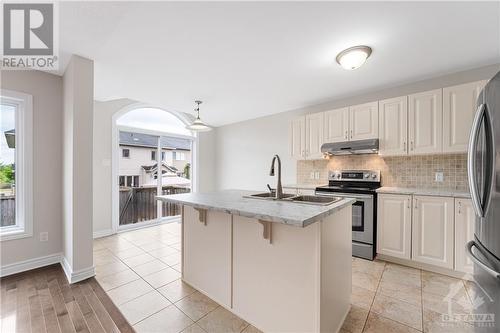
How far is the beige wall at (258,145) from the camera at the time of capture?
141 inches

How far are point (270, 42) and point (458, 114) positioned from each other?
237 centimetres

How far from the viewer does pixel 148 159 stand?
4699mm

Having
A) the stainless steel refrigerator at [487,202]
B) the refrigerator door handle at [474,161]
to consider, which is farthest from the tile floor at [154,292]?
Answer: the refrigerator door handle at [474,161]

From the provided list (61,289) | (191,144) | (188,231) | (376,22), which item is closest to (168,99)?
(191,144)

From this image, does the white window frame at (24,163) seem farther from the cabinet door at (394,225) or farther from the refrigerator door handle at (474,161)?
the cabinet door at (394,225)

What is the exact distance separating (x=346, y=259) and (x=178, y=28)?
2499 mm

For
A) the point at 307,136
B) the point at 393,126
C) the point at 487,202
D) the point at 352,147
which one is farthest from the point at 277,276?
the point at 307,136

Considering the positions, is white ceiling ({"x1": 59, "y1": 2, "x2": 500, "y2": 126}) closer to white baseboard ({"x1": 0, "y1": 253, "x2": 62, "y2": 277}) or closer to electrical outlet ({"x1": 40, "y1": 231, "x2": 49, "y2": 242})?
electrical outlet ({"x1": 40, "y1": 231, "x2": 49, "y2": 242})

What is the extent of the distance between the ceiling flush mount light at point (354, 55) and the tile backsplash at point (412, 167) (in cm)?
174

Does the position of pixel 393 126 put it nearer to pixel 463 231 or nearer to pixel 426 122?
pixel 426 122

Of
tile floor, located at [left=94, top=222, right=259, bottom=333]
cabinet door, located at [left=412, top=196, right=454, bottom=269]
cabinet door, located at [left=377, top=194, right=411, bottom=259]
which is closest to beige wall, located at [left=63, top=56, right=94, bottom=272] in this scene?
tile floor, located at [left=94, top=222, right=259, bottom=333]

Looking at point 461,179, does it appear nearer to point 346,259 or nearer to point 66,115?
point 346,259

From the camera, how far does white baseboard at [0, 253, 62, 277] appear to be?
247 centimetres
